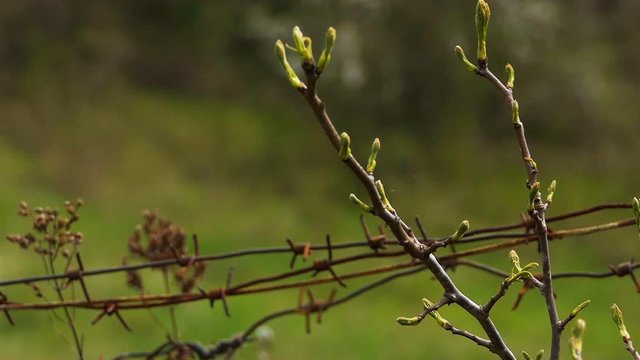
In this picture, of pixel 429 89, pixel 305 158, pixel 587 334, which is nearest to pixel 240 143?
pixel 305 158

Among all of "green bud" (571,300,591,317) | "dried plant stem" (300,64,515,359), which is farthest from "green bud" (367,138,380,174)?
"green bud" (571,300,591,317)

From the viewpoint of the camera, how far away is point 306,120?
7.83 metres

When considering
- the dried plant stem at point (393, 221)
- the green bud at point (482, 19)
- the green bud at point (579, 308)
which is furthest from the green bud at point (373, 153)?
the green bud at point (579, 308)

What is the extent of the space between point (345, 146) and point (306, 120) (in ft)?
24.0

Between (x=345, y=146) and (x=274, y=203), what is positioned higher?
(x=274, y=203)

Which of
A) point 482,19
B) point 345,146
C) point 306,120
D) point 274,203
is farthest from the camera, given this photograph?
point 306,120

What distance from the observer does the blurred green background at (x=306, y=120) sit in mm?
6316

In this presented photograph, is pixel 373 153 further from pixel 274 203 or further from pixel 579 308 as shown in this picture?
pixel 274 203

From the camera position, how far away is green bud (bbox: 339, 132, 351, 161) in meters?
0.54

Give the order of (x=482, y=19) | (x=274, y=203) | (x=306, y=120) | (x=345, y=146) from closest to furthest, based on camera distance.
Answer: (x=345, y=146)
(x=482, y=19)
(x=274, y=203)
(x=306, y=120)

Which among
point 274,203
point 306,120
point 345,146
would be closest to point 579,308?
point 345,146

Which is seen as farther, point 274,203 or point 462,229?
point 274,203

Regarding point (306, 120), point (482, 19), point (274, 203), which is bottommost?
point (482, 19)

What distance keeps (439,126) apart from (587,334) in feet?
9.26
